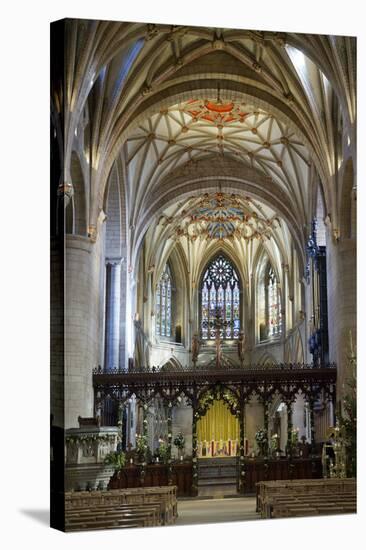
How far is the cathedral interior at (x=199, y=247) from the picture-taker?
15.9m

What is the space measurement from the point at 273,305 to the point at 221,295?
110 inches

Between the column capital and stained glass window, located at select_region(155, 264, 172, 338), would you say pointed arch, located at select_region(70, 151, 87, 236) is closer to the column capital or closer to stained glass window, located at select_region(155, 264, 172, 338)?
the column capital

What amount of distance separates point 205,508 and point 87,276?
6.18 meters

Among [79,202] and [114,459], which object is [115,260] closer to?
[79,202]

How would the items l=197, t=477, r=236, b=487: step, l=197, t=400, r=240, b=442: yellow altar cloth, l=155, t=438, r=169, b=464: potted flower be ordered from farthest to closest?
l=197, t=400, r=240, b=442: yellow altar cloth → l=197, t=477, r=236, b=487: step → l=155, t=438, r=169, b=464: potted flower

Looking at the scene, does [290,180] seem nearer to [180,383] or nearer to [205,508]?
[180,383]

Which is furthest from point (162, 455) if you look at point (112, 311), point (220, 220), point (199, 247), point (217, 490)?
point (220, 220)

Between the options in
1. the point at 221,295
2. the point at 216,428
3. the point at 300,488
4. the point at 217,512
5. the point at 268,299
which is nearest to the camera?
the point at 300,488

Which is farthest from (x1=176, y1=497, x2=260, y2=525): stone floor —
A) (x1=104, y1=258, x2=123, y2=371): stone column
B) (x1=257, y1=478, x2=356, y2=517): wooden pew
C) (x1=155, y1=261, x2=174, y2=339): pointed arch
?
(x1=155, y1=261, x2=174, y2=339): pointed arch

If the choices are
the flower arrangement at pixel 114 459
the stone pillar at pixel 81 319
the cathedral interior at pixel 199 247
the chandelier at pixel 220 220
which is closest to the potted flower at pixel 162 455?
the cathedral interior at pixel 199 247

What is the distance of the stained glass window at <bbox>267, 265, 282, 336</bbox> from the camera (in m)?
37.9

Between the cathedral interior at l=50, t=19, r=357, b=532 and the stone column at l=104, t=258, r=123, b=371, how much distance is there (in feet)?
0.16

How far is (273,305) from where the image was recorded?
38.2 m

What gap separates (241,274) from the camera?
127 feet
